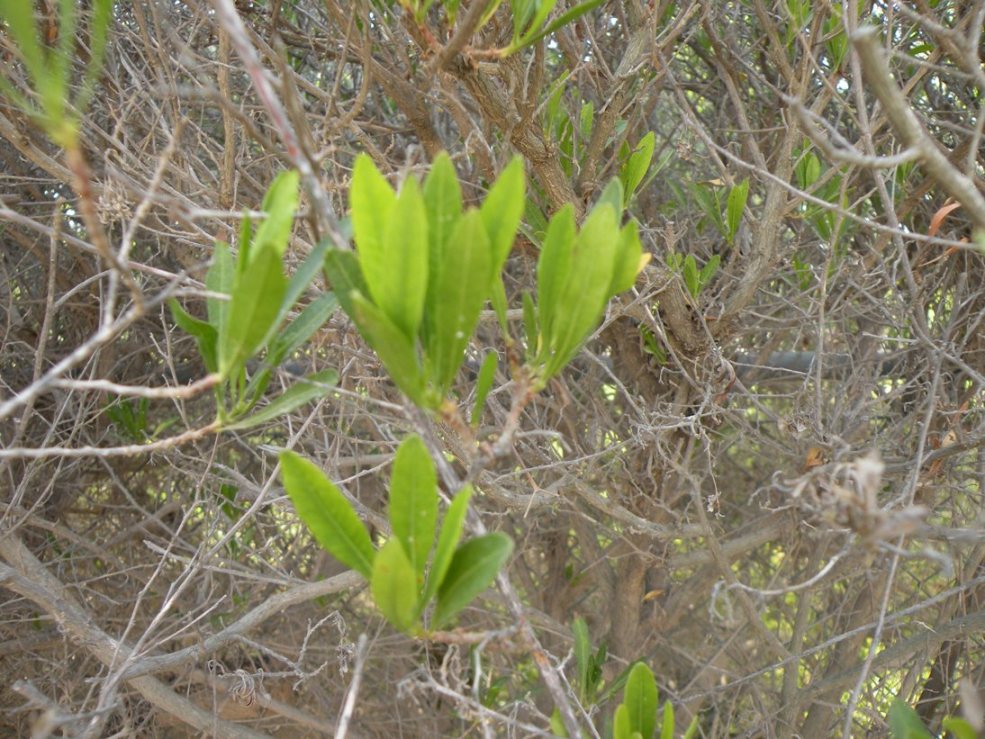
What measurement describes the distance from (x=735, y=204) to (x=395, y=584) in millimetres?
1414

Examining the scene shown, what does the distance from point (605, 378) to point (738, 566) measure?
38.5 inches

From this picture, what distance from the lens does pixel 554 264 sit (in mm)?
973

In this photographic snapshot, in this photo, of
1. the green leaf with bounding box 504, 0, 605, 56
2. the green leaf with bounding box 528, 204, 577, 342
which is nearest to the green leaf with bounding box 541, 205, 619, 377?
the green leaf with bounding box 528, 204, 577, 342

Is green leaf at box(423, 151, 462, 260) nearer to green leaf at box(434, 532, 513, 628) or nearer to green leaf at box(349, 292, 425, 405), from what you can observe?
green leaf at box(349, 292, 425, 405)

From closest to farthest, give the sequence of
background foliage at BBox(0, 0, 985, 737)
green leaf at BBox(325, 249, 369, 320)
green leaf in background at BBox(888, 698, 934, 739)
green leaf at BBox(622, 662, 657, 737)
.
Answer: green leaf at BBox(325, 249, 369, 320) < green leaf in background at BBox(888, 698, 934, 739) < green leaf at BBox(622, 662, 657, 737) < background foliage at BBox(0, 0, 985, 737)

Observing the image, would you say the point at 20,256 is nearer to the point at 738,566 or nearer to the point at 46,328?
the point at 46,328

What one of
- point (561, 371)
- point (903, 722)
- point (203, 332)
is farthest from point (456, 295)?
point (561, 371)

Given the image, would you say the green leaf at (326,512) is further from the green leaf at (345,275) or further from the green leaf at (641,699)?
the green leaf at (641,699)

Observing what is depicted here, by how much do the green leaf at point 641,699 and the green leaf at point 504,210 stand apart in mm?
590

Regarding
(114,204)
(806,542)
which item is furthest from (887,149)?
(114,204)

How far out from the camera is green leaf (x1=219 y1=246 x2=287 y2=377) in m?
0.86

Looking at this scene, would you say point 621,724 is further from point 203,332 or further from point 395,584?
point 203,332

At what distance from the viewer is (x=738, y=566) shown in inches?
132

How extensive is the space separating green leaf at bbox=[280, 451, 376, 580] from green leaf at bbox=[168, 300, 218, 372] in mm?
160
